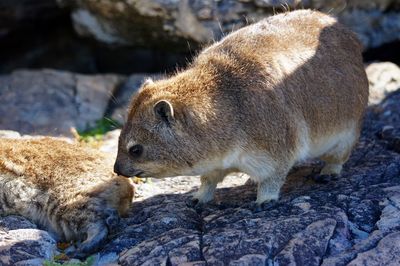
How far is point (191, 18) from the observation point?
10258 millimetres

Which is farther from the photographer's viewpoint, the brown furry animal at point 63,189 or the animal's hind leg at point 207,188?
the animal's hind leg at point 207,188

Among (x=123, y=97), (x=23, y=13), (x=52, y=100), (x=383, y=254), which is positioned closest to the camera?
(x=383, y=254)

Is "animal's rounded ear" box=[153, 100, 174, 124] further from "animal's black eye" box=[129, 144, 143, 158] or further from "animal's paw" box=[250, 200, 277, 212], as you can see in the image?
"animal's paw" box=[250, 200, 277, 212]

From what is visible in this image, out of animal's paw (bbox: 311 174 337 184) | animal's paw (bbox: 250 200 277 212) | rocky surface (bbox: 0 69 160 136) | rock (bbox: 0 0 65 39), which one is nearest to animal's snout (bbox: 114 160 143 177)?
animal's paw (bbox: 250 200 277 212)

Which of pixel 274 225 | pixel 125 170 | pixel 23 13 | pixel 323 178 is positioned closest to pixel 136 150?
pixel 125 170

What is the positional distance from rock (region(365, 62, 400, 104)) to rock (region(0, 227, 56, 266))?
17.1 feet

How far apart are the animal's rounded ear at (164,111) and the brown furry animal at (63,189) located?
905 millimetres

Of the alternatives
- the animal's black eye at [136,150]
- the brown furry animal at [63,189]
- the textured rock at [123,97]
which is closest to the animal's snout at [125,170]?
the animal's black eye at [136,150]

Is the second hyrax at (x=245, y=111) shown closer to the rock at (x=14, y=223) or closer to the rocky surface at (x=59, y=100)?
the rock at (x=14, y=223)

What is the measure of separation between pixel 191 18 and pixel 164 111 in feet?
13.3

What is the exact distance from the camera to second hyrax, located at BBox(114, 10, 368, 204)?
6535 mm

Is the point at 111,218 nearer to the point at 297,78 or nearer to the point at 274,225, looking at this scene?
the point at 274,225

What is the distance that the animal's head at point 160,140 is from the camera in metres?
6.51

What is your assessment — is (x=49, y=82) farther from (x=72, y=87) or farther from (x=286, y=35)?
(x=286, y=35)
